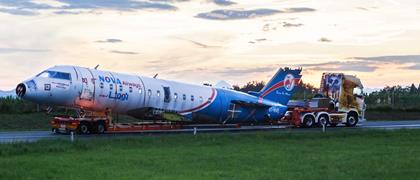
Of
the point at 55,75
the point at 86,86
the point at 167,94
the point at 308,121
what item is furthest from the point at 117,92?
the point at 308,121

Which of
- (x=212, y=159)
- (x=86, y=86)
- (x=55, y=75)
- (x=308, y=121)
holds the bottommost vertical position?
(x=212, y=159)

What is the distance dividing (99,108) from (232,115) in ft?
30.3

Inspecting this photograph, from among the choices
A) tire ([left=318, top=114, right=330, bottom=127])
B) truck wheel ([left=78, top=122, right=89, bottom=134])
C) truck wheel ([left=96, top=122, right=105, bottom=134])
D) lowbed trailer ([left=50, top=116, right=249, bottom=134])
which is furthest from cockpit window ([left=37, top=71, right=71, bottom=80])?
tire ([left=318, top=114, right=330, bottom=127])

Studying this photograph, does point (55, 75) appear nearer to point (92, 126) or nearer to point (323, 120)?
point (92, 126)

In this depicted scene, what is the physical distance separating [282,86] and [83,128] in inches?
622

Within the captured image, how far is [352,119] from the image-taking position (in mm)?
42219

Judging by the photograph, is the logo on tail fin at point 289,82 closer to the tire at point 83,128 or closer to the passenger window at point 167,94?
the passenger window at point 167,94

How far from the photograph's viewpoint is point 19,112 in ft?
153

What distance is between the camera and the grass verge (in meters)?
14.3

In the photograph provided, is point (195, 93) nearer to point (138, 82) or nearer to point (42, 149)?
point (138, 82)

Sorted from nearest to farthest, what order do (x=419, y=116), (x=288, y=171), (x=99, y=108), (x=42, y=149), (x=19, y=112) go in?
(x=288, y=171) → (x=42, y=149) → (x=99, y=108) → (x=19, y=112) → (x=419, y=116)

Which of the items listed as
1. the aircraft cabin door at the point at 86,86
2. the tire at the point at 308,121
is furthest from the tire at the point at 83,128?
the tire at the point at 308,121

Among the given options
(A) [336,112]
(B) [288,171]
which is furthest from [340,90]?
(B) [288,171]

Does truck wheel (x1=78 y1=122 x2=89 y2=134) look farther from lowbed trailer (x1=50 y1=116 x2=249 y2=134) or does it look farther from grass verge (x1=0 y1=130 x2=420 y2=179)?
grass verge (x1=0 y1=130 x2=420 y2=179)
